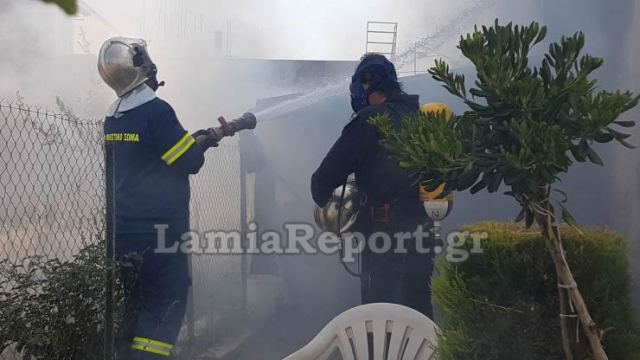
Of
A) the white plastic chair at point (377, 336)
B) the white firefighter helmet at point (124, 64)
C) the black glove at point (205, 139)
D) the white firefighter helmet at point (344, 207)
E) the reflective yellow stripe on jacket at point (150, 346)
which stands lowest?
the reflective yellow stripe on jacket at point (150, 346)

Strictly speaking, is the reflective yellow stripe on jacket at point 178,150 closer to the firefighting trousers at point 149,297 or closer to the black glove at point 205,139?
the black glove at point 205,139

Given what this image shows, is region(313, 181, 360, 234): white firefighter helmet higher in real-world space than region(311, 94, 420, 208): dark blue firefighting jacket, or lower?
lower

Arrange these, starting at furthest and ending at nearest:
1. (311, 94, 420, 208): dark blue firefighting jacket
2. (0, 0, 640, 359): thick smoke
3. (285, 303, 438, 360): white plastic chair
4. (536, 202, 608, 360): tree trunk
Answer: (0, 0, 640, 359): thick smoke < (311, 94, 420, 208): dark blue firefighting jacket < (285, 303, 438, 360): white plastic chair < (536, 202, 608, 360): tree trunk

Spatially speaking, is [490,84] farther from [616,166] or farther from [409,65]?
[409,65]

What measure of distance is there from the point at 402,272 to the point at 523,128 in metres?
1.86

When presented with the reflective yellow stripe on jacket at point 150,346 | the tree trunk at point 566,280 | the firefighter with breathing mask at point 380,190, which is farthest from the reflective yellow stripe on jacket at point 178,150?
the tree trunk at point 566,280

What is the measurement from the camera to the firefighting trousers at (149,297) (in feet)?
10.6

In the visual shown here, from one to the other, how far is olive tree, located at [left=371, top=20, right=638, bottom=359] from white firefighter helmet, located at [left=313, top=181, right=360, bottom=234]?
1.63m

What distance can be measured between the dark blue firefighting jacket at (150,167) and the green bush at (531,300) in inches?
70.9

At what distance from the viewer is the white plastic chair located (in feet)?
7.47

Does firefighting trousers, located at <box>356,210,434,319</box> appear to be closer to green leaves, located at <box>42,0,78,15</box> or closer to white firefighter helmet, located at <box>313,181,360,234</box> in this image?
white firefighter helmet, located at <box>313,181,360,234</box>

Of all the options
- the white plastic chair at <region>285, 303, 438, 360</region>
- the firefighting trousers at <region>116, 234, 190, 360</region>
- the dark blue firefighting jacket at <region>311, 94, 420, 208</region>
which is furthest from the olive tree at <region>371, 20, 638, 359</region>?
the firefighting trousers at <region>116, 234, 190, 360</region>

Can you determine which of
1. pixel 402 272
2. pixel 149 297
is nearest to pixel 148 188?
pixel 149 297

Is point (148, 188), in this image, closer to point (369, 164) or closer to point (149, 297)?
point (149, 297)
